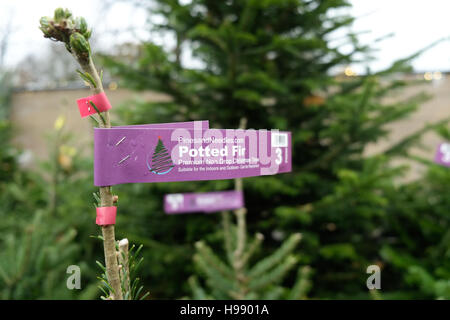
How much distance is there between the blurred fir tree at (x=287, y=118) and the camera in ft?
6.76

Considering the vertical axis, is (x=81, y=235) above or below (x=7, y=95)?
below

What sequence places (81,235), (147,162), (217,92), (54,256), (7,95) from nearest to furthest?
1. (147,162)
2. (54,256)
3. (217,92)
4. (81,235)
5. (7,95)

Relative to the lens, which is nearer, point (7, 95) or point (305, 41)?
point (305, 41)

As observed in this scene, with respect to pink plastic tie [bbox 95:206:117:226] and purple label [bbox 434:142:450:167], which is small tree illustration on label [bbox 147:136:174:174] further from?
purple label [bbox 434:142:450:167]

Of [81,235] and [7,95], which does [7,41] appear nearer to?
[81,235]

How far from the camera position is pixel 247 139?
25.3 inches

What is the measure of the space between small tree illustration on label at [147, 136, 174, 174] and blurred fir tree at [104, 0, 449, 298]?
4.71ft

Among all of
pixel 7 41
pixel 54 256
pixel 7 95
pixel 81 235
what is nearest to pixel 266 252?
pixel 54 256

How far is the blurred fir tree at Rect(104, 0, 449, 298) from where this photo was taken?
81.1 inches

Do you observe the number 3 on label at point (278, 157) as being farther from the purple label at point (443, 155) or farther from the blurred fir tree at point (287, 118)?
the purple label at point (443, 155)

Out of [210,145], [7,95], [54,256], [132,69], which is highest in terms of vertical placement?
[7,95]

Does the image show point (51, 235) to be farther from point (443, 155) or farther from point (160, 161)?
point (443, 155)

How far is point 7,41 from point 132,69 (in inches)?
30.0

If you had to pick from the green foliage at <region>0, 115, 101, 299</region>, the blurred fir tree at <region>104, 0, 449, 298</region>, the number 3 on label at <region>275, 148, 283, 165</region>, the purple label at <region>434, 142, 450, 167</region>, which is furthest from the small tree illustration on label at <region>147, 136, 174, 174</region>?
the purple label at <region>434, 142, 450, 167</region>
